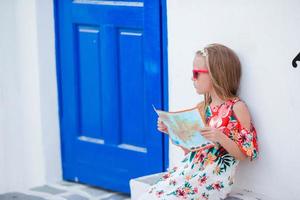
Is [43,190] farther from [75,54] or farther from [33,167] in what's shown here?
[75,54]

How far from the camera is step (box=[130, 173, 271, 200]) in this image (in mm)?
4241

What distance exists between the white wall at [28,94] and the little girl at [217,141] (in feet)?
5.52

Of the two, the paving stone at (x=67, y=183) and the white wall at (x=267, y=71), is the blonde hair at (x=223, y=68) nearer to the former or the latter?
the white wall at (x=267, y=71)

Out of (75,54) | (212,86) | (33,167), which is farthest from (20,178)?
(212,86)

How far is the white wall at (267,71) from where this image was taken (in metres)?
4.03

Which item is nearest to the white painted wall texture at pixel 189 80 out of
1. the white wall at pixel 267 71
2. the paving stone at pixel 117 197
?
the white wall at pixel 267 71

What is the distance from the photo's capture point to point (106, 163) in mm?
5453

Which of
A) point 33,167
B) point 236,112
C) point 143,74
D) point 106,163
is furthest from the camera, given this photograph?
point 33,167

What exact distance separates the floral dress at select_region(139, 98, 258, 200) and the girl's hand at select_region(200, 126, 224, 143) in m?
0.09

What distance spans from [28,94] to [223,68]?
83.2 inches

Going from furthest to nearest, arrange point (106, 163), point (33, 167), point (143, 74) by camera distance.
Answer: point (33, 167)
point (106, 163)
point (143, 74)

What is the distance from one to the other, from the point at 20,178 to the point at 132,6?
6.08 ft

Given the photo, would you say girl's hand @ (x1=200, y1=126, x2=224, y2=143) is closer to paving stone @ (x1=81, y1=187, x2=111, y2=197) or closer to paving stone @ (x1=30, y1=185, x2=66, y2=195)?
paving stone @ (x1=81, y1=187, x2=111, y2=197)

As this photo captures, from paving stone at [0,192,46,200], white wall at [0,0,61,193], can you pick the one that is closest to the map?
paving stone at [0,192,46,200]
